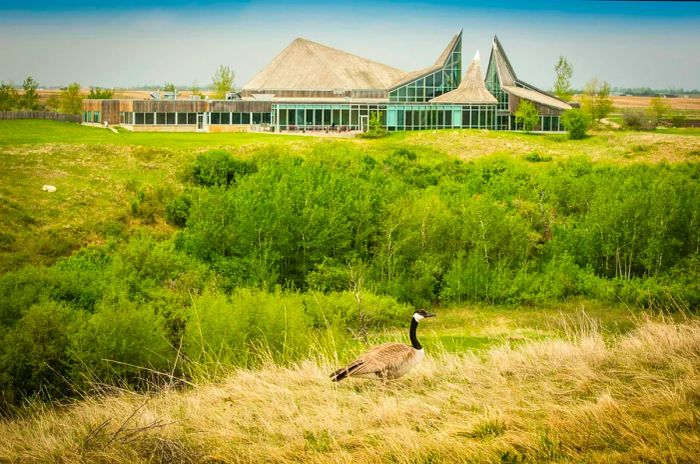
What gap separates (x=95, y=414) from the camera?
11.2 m

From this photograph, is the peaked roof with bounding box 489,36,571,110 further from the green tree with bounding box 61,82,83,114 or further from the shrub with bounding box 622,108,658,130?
the green tree with bounding box 61,82,83,114

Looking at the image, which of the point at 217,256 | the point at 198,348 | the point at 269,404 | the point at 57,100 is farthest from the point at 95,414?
the point at 57,100

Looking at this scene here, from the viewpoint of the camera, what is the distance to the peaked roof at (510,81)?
79562 mm

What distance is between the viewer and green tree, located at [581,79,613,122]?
272 ft

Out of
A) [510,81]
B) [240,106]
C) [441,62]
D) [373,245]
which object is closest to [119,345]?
[373,245]

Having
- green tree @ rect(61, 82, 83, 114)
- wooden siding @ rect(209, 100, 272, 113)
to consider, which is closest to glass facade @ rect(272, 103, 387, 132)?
wooden siding @ rect(209, 100, 272, 113)

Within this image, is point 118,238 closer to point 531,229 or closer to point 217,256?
point 217,256

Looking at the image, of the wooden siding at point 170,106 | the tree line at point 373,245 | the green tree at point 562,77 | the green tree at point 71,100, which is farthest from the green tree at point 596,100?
the green tree at point 71,100

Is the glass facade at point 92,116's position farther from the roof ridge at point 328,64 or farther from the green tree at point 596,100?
the green tree at point 596,100

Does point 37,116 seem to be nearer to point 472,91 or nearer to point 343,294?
point 472,91

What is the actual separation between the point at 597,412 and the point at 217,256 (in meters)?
32.3

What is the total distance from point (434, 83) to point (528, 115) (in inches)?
381

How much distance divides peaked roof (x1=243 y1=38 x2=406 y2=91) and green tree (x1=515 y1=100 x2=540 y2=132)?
1510 centimetres

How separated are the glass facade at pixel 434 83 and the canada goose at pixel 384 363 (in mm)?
65292
